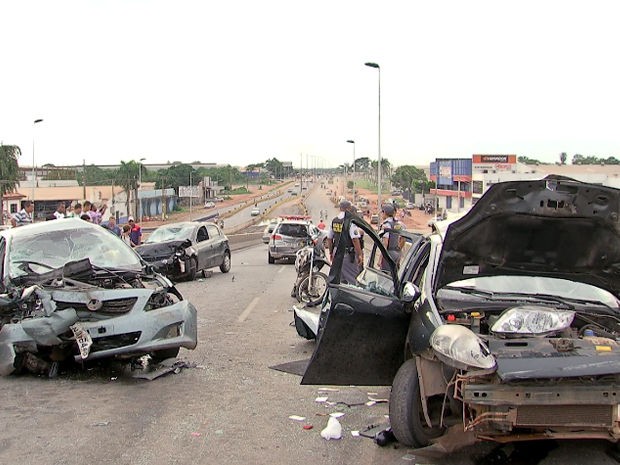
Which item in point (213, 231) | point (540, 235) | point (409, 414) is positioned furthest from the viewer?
point (213, 231)

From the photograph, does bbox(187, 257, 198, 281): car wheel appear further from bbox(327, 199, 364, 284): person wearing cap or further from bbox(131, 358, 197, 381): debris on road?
bbox(131, 358, 197, 381): debris on road

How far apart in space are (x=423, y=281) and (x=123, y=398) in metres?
3.10

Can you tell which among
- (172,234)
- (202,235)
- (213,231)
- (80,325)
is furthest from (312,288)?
(213,231)

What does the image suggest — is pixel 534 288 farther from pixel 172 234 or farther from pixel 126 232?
pixel 126 232

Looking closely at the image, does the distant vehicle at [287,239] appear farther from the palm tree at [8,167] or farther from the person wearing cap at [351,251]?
the palm tree at [8,167]

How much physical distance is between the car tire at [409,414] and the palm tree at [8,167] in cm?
6649

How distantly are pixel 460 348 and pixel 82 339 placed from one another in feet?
14.1

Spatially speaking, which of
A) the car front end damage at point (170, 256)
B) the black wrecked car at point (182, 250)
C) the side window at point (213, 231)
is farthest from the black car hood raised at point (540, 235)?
the side window at point (213, 231)

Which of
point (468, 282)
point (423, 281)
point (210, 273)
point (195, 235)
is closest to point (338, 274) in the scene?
point (423, 281)

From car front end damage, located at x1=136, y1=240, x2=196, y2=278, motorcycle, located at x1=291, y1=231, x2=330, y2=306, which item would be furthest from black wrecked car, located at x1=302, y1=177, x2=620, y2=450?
car front end damage, located at x1=136, y1=240, x2=196, y2=278

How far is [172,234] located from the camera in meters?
19.3

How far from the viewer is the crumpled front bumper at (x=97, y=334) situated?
750cm

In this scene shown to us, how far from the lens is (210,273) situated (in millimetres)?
21094

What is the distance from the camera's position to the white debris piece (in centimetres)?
576
